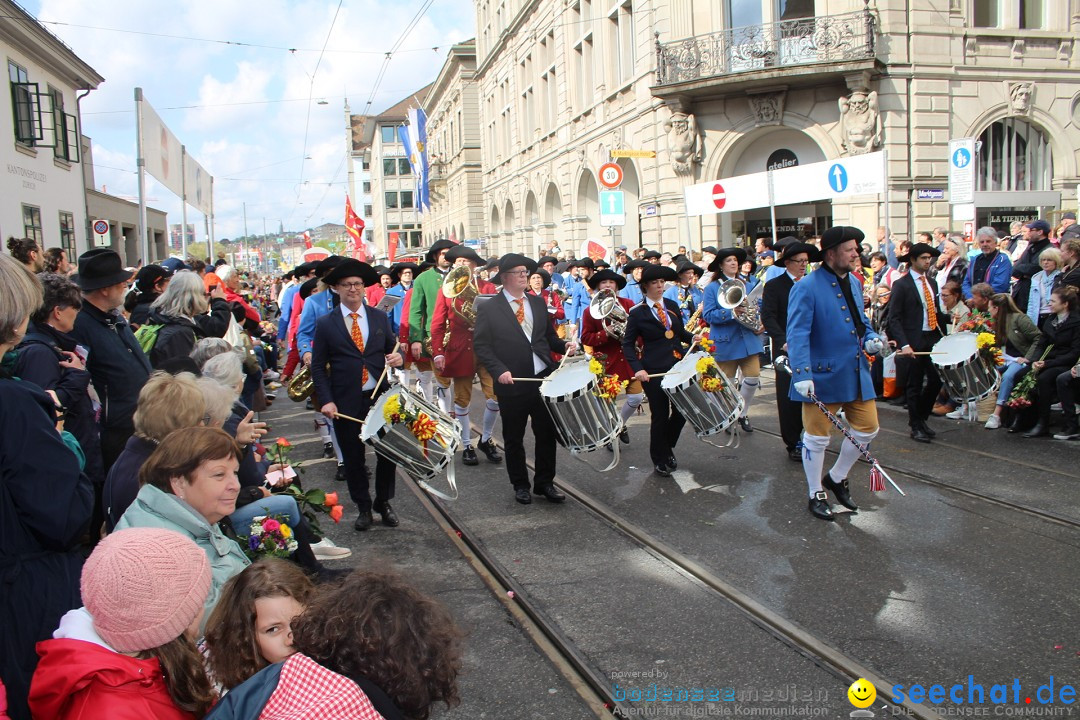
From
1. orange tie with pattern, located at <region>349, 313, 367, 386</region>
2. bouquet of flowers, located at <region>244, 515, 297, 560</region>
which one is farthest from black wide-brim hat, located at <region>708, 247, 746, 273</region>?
bouquet of flowers, located at <region>244, 515, 297, 560</region>

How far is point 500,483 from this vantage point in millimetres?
7949

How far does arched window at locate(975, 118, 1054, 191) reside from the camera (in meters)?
22.8

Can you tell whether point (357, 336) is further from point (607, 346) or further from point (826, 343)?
point (826, 343)

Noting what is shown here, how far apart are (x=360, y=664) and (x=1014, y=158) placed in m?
25.8

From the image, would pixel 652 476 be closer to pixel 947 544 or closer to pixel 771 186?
pixel 947 544

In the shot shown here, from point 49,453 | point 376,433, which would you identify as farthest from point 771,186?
point 49,453

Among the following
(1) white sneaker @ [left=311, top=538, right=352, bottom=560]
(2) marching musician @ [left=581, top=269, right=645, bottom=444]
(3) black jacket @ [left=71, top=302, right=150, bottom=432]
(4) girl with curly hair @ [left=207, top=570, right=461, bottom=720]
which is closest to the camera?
(4) girl with curly hair @ [left=207, top=570, right=461, bottom=720]

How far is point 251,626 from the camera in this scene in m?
2.51

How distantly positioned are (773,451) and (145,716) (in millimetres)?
7201

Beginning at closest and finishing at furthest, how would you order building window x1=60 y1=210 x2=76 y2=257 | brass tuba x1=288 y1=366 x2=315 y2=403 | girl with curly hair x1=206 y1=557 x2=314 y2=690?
girl with curly hair x1=206 y1=557 x2=314 y2=690 < brass tuba x1=288 y1=366 x2=315 y2=403 < building window x1=60 y1=210 x2=76 y2=257

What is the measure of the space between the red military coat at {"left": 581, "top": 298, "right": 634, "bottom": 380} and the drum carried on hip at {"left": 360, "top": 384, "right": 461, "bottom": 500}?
285cm

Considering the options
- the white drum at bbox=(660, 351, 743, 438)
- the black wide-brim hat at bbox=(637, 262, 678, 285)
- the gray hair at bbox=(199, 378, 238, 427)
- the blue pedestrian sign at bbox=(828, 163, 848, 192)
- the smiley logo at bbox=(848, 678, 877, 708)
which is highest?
the blue pedestrian sign at bbox=(828, 163, 848, 192)

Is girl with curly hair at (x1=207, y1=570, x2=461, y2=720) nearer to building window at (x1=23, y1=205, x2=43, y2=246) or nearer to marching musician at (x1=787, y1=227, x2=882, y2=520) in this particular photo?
marching musician at (x1=787, y1=227, x2=882, y2=520)

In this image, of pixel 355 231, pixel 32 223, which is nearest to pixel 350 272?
pixel 32 223
